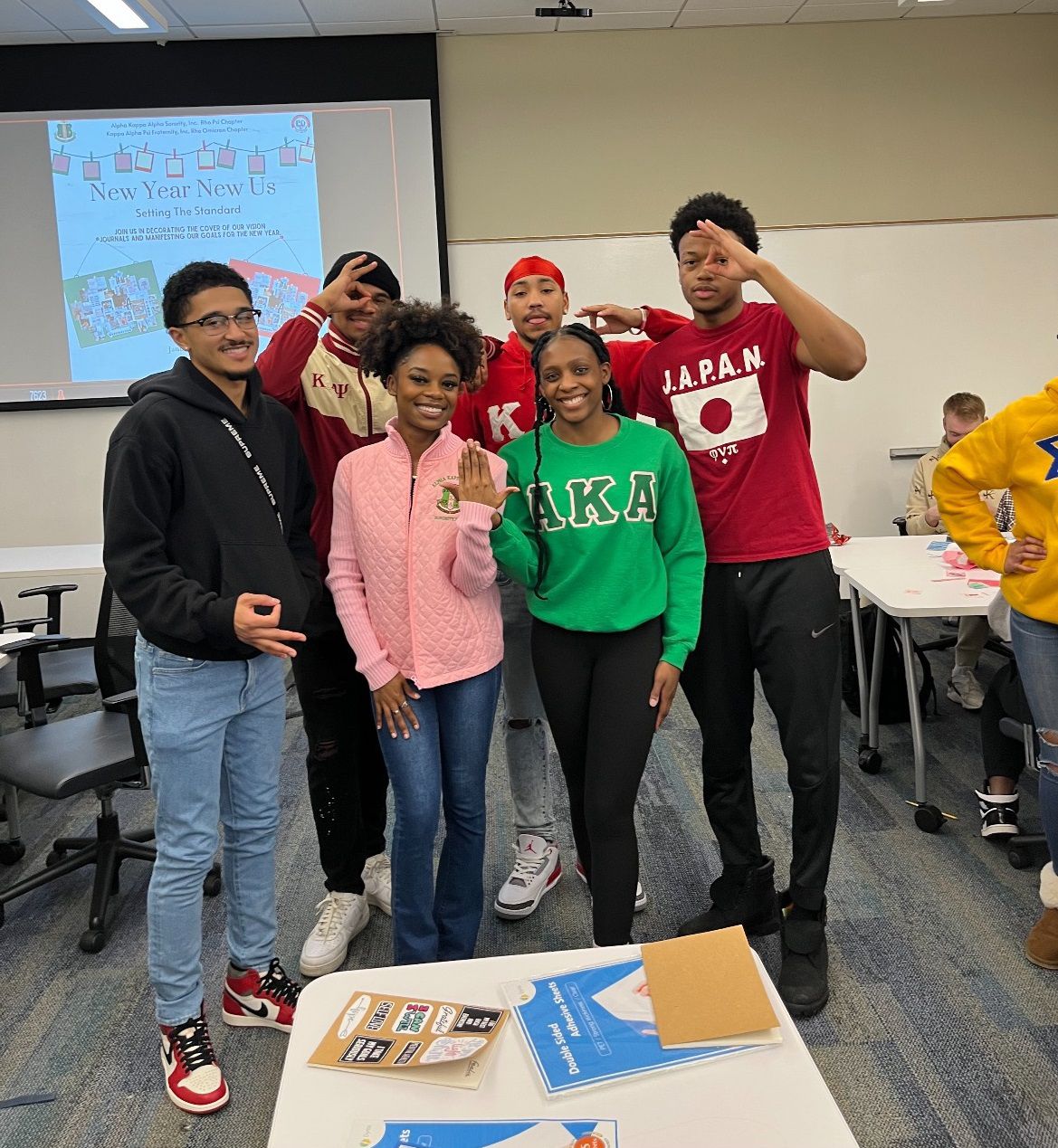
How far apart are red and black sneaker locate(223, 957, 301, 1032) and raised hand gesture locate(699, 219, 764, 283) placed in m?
1.70

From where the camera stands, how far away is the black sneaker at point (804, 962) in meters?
2.00

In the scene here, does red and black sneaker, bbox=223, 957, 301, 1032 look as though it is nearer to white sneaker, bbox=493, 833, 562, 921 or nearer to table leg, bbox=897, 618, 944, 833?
white sneaker, bbox=493, 833, 562, 921

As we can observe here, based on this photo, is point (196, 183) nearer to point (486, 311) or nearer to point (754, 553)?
point (486, 311)

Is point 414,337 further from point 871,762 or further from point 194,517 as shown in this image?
point 871,762

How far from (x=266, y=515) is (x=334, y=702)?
0.57 metres

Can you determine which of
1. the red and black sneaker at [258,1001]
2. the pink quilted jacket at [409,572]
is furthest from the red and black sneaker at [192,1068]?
the pink quilted jacket at [409,572]

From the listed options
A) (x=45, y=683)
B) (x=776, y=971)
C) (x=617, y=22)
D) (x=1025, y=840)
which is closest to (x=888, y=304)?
(x=617, y=22)

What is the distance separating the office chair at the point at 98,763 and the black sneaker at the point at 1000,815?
7.05 ft

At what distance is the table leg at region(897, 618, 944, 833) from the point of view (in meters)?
2.80

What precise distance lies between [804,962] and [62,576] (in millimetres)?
3617

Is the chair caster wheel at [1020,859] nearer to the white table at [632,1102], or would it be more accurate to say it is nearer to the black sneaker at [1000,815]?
the black sneaker at [1000,815]

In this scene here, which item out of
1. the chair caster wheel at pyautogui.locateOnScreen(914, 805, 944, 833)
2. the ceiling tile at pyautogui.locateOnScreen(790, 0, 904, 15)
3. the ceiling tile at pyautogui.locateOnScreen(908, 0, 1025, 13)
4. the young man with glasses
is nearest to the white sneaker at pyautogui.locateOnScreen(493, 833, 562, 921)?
the young man with glasses

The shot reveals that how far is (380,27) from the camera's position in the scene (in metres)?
4.72

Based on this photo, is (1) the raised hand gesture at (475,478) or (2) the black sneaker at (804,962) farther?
(2) the black sneaker at (804,962)
